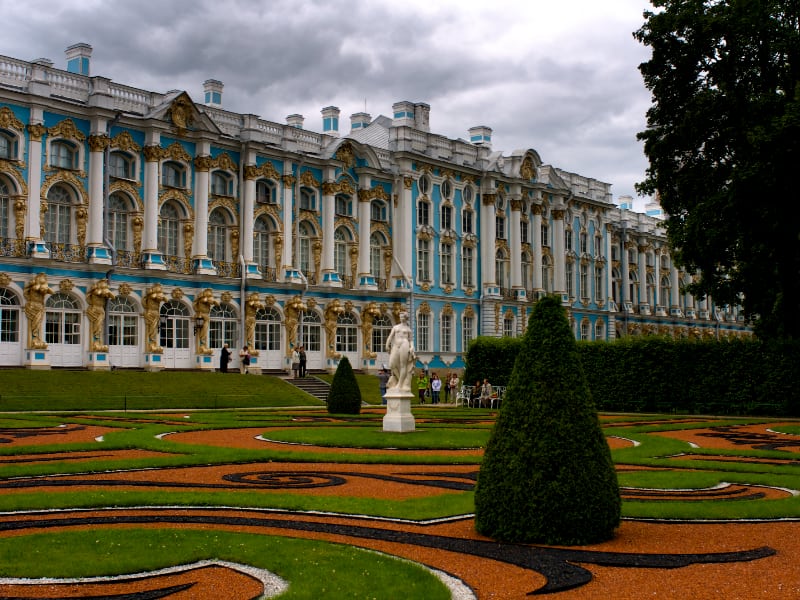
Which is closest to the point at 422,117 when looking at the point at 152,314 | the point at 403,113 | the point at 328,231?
the point at 403,113

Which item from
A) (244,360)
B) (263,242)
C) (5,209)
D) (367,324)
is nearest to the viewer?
(5,209)

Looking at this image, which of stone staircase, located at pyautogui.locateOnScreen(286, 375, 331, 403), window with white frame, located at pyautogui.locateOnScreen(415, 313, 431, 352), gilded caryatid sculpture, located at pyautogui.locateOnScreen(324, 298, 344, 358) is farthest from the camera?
Result: window with white frame, located at pyautogui.locateOnScreen(415, 313, 431, 352)

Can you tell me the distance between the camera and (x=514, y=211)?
6084 cm

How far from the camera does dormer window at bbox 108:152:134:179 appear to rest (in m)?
41.8

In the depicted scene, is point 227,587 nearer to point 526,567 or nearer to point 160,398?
point 526,567

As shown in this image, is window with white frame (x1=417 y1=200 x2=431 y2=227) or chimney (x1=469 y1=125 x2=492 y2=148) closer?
window with white frame (x1=417 y1=200 x2=431 y2=227)

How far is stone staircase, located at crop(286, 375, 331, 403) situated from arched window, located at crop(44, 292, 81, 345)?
29.7 feet

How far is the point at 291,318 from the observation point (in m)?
47.8

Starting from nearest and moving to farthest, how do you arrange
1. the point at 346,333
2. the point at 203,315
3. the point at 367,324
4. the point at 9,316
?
1. the point at 9,316
2. the point at 203,315
3. the point at 346,333
4. the point at 367,324

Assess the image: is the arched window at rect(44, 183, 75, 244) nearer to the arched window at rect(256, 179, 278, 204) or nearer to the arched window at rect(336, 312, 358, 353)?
the arched window at rect(256, 179, 278, 204)

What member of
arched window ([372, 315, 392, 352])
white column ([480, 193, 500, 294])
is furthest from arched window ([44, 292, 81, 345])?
white column ([480, 193, 500, 294])

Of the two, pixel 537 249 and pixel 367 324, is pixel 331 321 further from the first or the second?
pixel 537 249

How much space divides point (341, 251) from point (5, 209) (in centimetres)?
1862

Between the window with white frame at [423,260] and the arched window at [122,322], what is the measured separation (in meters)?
18.5
